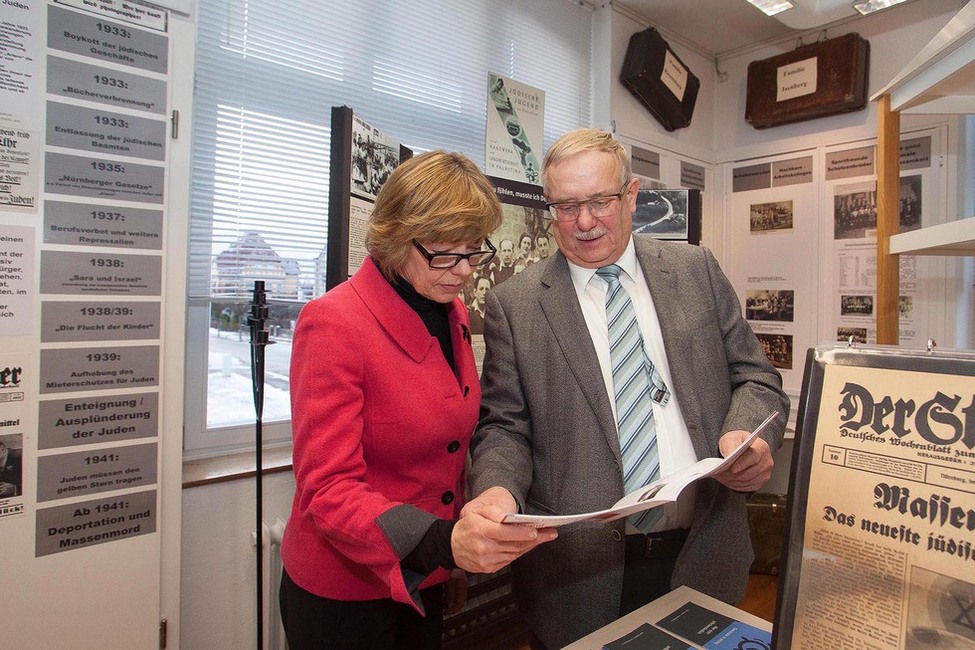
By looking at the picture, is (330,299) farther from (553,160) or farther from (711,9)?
(711,9)

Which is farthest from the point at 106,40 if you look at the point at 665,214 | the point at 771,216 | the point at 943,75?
the point at 771,216

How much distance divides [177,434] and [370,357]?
0.84m

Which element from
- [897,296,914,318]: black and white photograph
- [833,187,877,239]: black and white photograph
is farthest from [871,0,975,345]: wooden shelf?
[833,187,877,239]: black and white photograph

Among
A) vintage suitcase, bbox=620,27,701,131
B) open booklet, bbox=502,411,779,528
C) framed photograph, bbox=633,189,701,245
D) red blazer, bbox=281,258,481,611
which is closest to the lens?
open booklet, bbox=502,411,779,528

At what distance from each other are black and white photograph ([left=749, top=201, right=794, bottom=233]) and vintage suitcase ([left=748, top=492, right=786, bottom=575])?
160cm

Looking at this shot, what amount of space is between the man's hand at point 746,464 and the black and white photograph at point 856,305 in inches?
101

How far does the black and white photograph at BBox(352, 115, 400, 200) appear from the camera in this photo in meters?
1.57

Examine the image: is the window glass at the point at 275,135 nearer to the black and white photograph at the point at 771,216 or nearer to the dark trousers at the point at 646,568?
the dark trousers at the point at 646,568

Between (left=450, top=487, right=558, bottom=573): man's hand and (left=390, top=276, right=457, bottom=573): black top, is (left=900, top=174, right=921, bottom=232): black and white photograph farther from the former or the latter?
(left=450, top=487, right=558, bottom=573): man's hand

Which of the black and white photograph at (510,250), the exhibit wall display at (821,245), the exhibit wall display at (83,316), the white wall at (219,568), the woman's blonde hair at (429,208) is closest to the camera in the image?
the woman's blonde hair at (429,208)

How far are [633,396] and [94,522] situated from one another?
4.51 ft

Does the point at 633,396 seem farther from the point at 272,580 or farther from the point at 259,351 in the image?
the point at 272,580

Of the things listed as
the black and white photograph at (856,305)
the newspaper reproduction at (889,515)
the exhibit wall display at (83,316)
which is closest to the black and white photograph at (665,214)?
the black and white photograph at (856,305)

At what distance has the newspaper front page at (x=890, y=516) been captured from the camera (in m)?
0.52
